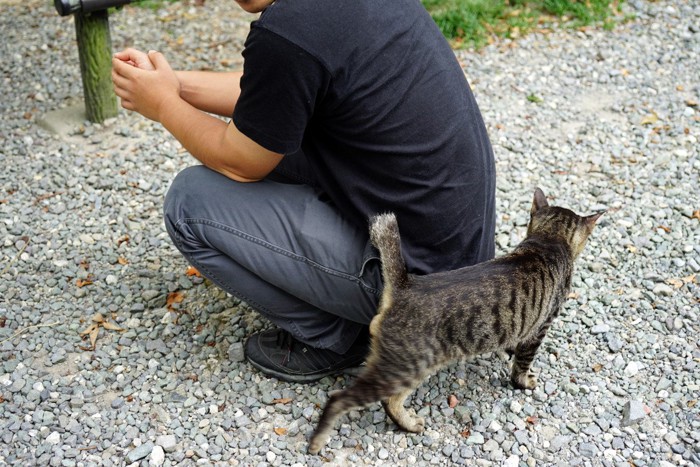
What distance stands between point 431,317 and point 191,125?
106cm

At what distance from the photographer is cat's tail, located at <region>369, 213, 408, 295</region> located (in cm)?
260

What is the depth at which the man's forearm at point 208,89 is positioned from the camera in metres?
3.24

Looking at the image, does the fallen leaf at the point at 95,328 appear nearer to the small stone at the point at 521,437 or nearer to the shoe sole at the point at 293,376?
the shoe sole at the point at 293,376

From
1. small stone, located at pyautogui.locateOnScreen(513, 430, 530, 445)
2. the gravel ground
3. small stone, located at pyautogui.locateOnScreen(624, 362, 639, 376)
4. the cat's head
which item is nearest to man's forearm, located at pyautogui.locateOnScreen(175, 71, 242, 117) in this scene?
the gravel ground

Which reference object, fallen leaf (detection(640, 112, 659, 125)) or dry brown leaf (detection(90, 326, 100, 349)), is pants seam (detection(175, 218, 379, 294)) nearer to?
dry brown leaf (detection(90, 326, 100, 349))

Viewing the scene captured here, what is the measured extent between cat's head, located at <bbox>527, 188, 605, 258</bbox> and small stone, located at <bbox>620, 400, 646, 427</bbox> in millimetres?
595

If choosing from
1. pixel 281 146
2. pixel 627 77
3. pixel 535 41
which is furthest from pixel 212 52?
pixel 281 146

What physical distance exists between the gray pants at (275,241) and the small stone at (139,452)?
0.64m

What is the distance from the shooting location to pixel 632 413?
117 inches

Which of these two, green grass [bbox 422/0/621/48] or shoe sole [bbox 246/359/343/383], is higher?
green grass [bbox 422/0/621/48]

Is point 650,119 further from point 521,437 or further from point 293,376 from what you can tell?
point 293,376

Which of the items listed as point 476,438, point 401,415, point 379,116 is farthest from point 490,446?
point 379,116

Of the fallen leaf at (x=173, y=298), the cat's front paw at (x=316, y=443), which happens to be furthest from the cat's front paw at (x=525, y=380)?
the fallen leaf at (x=173, y=298)

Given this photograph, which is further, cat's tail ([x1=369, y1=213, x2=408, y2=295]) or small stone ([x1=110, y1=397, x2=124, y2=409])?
small stone ([x1=110, y1=397, x2=124, y2=409])
